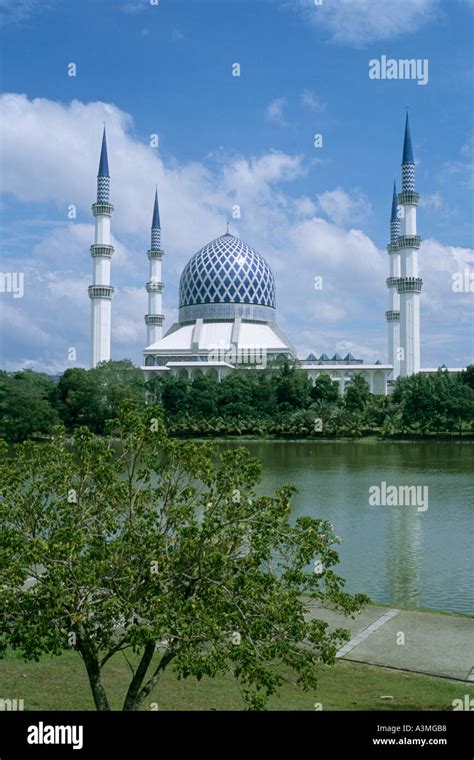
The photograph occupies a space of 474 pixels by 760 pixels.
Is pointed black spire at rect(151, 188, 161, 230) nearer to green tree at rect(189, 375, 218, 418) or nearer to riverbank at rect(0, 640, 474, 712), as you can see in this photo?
green tree at rect(189, 375, 218, 418)

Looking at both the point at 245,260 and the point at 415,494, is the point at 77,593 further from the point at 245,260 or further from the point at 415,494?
the point at 245,260

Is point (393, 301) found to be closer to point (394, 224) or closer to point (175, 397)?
point (394, 224)

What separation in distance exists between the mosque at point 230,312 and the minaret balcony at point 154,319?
0.08 m

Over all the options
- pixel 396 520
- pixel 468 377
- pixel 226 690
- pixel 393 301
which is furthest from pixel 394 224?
pixel 226 690

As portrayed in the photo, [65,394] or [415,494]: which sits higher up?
[65,394]

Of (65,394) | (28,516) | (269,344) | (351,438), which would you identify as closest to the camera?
(28,516)

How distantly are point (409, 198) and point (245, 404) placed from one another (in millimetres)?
16665

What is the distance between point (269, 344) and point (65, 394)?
20647 mm

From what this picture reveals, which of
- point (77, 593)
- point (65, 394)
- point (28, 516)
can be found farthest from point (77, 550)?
point (65, 394)

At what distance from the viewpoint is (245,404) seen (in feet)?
133

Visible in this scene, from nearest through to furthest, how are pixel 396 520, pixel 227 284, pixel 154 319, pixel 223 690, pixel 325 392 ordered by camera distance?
pixel 223 690 → pixel 396 520 → pixel 325 392 → pixel 227 284 → pixel 154 319
